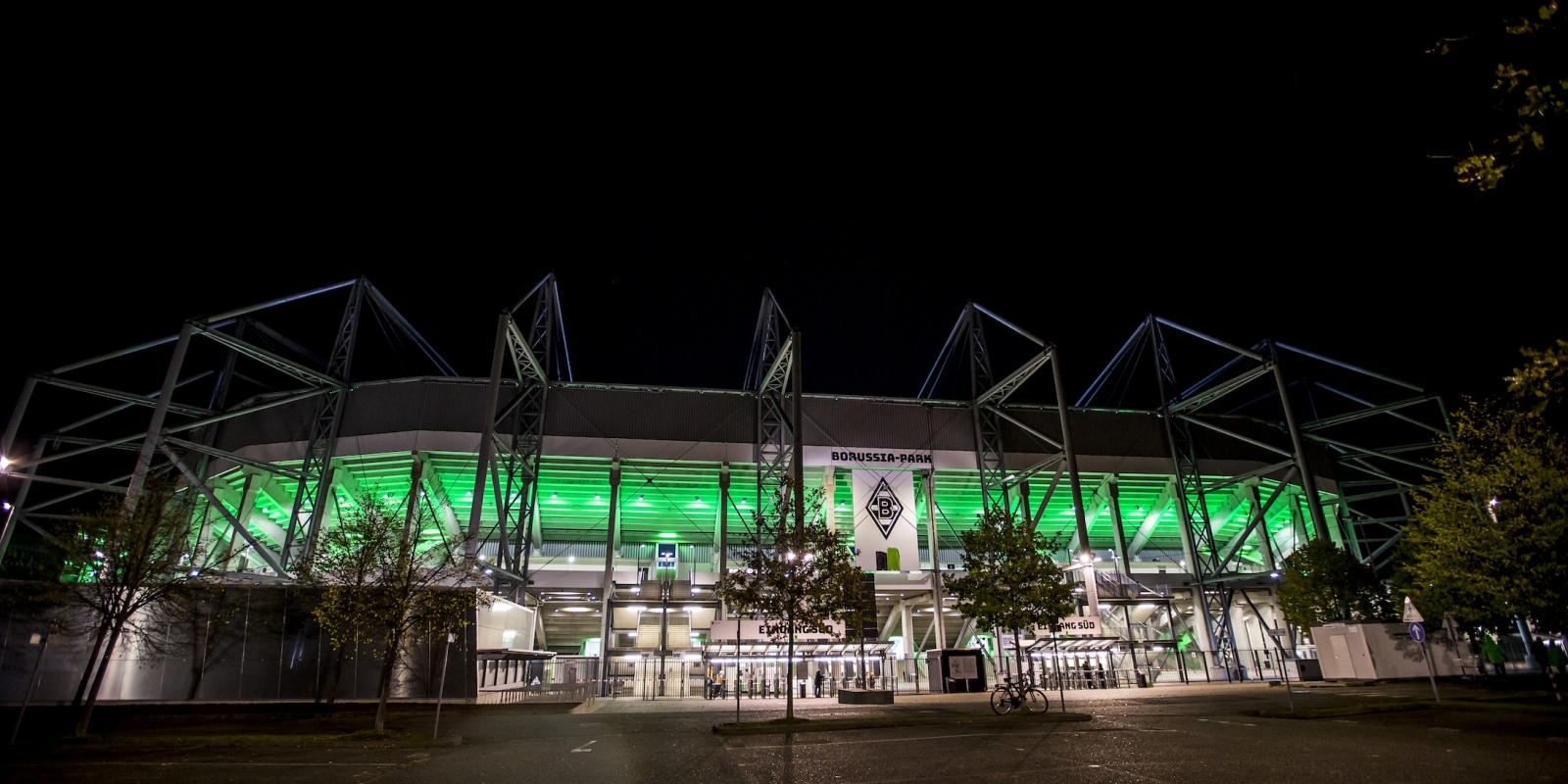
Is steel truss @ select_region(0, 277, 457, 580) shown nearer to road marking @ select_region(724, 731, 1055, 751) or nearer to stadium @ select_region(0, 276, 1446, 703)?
stadium @ select_region(0, 276, 1446, 703)

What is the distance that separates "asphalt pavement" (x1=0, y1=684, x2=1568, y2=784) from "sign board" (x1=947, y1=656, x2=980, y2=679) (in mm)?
12819

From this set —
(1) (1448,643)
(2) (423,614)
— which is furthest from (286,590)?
(1) (1448,643)

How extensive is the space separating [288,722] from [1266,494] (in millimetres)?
56654

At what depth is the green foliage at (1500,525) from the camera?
20203 millimetres

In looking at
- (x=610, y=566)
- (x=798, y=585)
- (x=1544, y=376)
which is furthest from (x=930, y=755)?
(x=610, y=566)

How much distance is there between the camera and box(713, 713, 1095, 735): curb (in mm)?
15023

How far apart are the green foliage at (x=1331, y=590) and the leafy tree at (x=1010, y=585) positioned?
66.4ft

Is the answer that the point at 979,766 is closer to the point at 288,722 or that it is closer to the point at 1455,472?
the point at 288,722

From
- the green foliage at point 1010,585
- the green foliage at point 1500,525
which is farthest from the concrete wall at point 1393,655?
the green foliage at point 1010,585

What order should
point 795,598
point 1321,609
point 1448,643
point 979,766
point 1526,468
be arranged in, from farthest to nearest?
point 1321,609
point 1448,643
point 1526,468
point 795,598
point 979,766

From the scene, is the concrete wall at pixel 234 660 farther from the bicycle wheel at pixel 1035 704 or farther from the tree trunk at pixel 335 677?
the bicycle wheel at pixel 1035 704

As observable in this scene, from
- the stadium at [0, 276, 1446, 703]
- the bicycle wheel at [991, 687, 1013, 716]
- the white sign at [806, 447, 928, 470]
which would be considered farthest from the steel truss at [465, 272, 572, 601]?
the bicycle wheel at [991, 687, 1013, 716]

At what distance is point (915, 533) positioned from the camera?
42500 millimetres

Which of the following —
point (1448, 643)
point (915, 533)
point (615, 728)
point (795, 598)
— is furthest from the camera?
point (915, 533)
